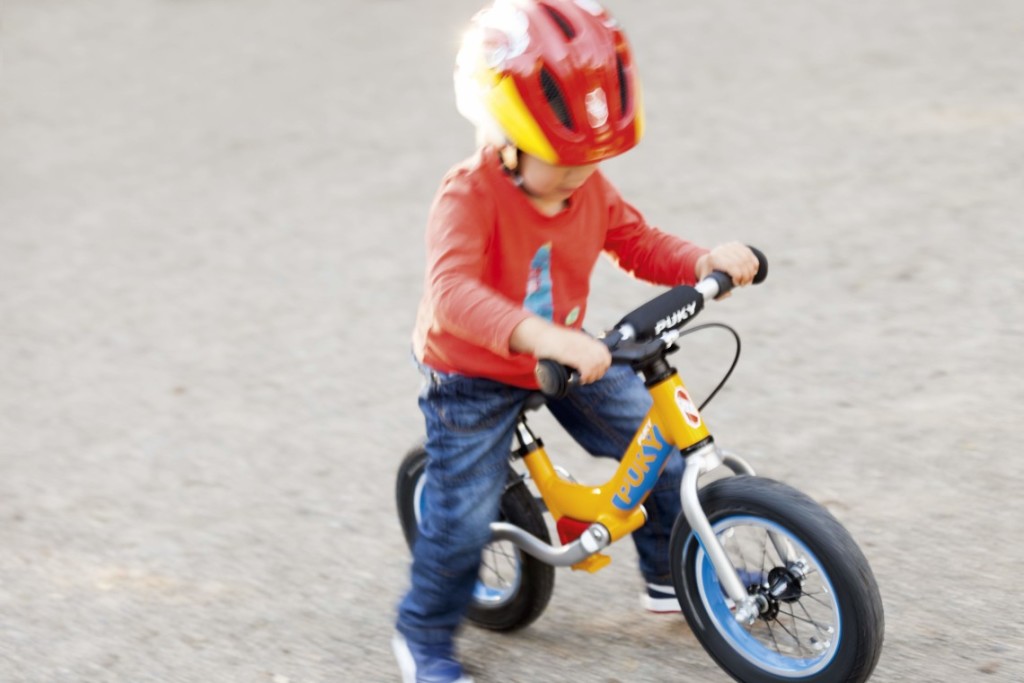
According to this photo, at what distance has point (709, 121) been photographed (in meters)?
7.10

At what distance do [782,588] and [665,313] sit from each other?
622 mm

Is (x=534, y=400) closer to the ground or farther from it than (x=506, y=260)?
closer to the ground

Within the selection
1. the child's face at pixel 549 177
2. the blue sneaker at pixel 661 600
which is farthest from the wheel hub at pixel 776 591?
the child's face at pixel 549 177

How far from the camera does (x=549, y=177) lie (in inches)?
103

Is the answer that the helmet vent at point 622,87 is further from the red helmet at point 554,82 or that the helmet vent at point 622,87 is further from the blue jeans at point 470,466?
the blue jeans at point 470,466

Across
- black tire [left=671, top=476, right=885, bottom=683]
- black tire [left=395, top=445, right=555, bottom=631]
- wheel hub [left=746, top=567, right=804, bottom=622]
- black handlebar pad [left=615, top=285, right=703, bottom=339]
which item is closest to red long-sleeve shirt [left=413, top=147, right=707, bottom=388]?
black handlebar pad [left=615, top=285, right=703, bottom=339]

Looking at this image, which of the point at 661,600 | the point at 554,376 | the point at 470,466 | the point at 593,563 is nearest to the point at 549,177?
the point at 554,376

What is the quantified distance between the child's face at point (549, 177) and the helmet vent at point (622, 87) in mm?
134

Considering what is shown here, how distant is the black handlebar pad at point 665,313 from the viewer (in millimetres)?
2555

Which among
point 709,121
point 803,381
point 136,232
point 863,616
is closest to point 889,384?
point 803,381

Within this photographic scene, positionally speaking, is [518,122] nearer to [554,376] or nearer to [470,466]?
[554,376]

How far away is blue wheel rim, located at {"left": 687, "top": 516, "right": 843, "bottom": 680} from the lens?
8.58 feet

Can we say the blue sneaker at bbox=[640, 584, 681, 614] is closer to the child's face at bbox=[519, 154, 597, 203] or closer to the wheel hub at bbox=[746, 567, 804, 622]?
the wheel hub at bbox=[746, 567, 804, 622]

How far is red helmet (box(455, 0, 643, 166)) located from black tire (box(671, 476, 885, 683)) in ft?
2.43
